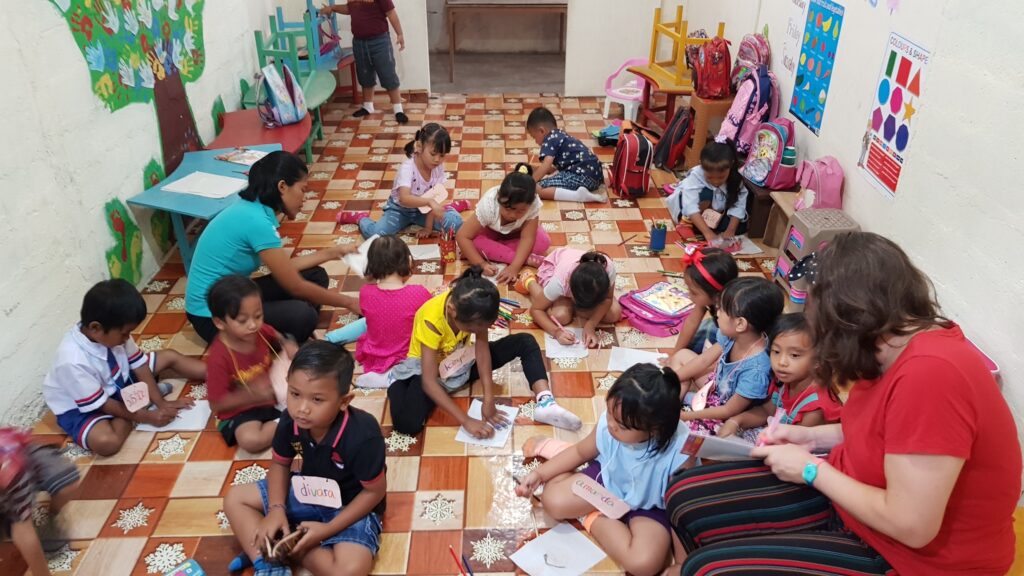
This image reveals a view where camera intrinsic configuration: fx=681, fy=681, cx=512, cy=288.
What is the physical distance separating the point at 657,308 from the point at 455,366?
1178 millimetres

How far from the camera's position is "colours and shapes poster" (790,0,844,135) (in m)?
3.78

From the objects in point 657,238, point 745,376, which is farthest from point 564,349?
point 657,238

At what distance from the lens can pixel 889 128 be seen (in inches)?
125

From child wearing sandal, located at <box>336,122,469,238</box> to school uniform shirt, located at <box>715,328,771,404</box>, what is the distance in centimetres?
198

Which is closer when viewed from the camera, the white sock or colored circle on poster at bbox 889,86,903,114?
colored circle on poster at bbox 889,86,903,114

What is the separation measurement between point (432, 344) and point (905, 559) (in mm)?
1587

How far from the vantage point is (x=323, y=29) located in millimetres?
6039

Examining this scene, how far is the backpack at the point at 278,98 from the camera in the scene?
14.8 ft

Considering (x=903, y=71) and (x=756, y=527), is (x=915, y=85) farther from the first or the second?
(x=756, y=527)

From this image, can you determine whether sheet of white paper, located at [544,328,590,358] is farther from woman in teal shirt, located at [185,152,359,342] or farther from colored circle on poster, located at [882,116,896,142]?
colored circle on poster, located at [882,116,896,142]

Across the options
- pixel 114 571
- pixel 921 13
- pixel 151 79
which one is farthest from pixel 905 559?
pixel 151 79

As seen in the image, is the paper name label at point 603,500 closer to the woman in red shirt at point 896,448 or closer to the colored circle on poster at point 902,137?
the woman in red shirt at point 896,448

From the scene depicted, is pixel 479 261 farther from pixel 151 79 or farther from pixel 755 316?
pixel 151 79

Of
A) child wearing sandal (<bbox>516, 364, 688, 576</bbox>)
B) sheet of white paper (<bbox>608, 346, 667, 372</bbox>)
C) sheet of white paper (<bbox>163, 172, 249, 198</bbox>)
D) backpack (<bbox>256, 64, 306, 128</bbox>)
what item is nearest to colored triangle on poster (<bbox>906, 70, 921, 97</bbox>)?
sheet of white paper (<bbox>608, 346, 667, 372</bbox>)
